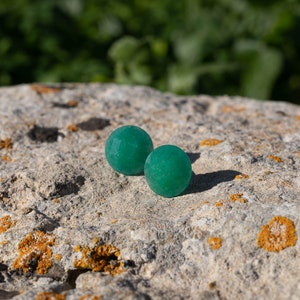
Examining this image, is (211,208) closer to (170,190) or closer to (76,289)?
(170,190)

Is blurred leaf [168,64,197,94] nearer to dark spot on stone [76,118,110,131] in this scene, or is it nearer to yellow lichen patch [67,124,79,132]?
dark spot on stone [76,118,110,131]

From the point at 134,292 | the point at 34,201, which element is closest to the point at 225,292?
the point at 134,292

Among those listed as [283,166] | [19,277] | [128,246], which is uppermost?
[283,166]

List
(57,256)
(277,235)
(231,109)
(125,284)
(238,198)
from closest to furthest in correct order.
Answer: (125,284)
(277,235)
(57,256)
(238,198)
(231,109)

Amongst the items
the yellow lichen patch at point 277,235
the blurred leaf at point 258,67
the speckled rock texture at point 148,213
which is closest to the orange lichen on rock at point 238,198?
the speckled rock texture at point 148,213

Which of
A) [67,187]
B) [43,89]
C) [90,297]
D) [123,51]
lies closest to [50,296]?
[90,297]

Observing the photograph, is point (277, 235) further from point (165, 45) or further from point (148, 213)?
point (165, 45)
